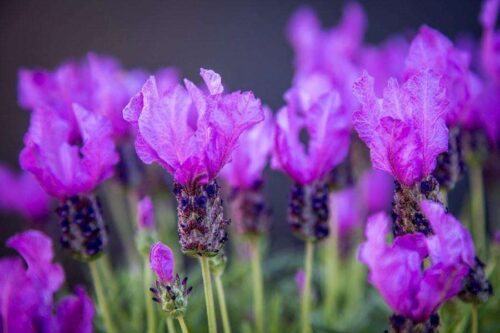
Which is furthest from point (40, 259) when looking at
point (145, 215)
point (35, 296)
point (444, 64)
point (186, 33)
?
point (186, 33)

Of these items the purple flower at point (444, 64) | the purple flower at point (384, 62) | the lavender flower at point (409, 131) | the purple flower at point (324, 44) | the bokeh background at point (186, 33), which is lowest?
the lavender flower at point (409, 131)

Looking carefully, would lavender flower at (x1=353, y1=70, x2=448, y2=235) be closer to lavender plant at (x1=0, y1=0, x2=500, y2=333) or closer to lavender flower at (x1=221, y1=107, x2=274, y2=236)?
lavender plant at (x1=0, y1=0, x2=500, y2=333)

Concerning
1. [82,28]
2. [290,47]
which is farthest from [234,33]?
[82,28]

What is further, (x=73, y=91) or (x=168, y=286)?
(x=73, y=91)

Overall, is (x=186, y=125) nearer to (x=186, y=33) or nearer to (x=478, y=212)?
(x=478, y=212)

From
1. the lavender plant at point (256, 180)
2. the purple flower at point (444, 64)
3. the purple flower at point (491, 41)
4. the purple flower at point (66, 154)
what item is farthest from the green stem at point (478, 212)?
the purple flower at point (66, 154)

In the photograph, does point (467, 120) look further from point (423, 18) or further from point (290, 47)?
point (290, 47)

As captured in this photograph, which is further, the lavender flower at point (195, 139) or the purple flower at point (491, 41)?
the purple flower at point (491, 41)

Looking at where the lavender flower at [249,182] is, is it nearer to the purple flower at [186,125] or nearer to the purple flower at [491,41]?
the purple flower at [186,125]
